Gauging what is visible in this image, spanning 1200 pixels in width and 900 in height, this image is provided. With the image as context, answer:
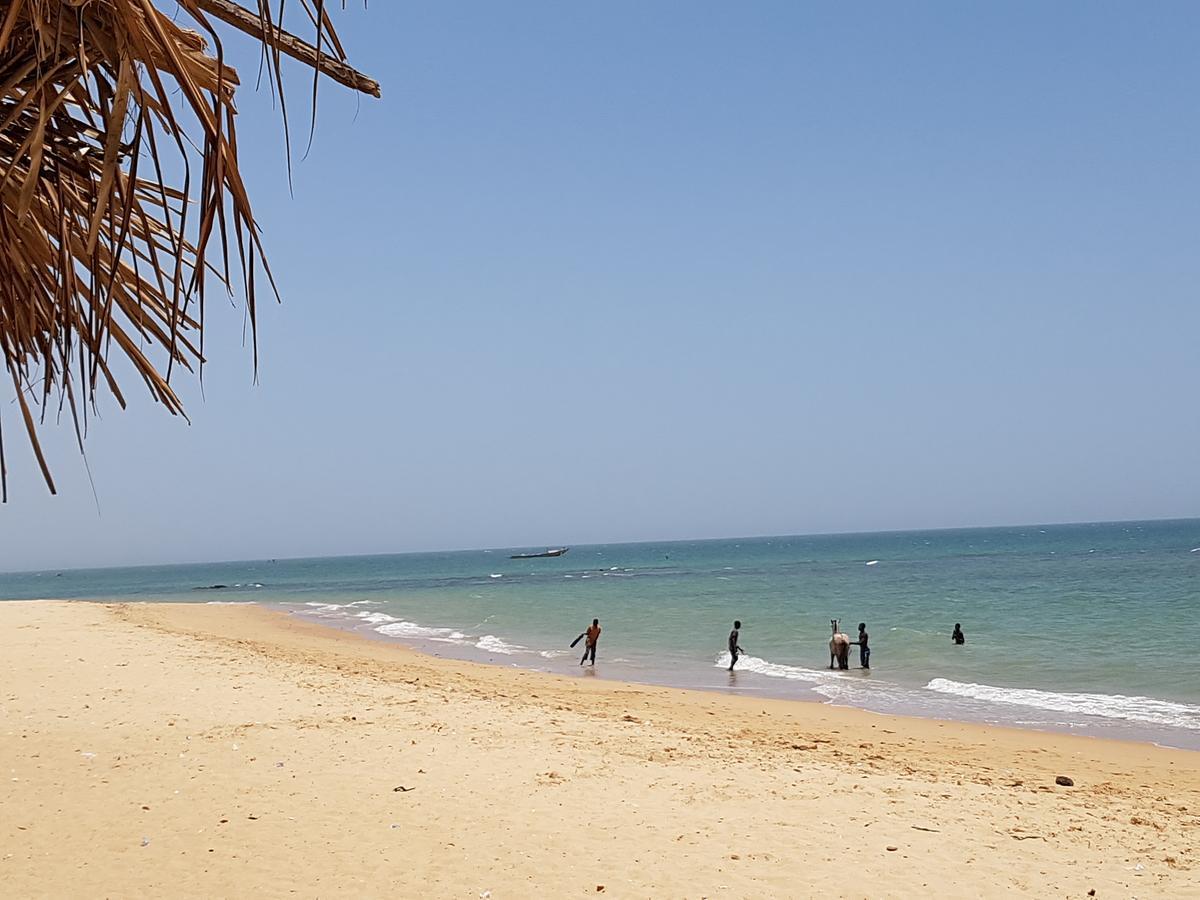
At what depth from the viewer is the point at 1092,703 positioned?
14.7 meters

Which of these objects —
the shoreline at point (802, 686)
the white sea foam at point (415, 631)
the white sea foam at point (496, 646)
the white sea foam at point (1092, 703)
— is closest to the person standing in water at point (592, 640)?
the shoreline at point (802, 686)

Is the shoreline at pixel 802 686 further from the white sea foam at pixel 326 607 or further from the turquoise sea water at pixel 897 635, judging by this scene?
the white sea foam at pixel 326 607

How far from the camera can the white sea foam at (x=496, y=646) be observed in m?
22.3

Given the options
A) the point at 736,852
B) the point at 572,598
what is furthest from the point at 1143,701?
the point at 572,598

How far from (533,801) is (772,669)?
13097mm

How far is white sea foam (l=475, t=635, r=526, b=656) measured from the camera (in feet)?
73.2

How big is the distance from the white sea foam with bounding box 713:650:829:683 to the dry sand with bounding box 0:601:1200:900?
5.67 metres

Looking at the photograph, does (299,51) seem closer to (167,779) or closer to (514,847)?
(514,847)

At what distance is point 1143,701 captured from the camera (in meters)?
14.7

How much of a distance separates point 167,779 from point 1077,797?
22.8ft

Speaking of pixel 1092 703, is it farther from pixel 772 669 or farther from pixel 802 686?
pixel 772 669

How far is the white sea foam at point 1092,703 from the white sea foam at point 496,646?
9.44 metres

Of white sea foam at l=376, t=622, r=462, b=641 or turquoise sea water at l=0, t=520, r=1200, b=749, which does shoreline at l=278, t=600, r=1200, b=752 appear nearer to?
turquoise sea water at l=0, t=520, r=1200, b=749

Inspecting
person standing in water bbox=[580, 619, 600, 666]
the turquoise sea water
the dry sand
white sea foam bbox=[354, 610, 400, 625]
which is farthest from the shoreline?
white sea foam bbox=[354, 610, 400, 625]
